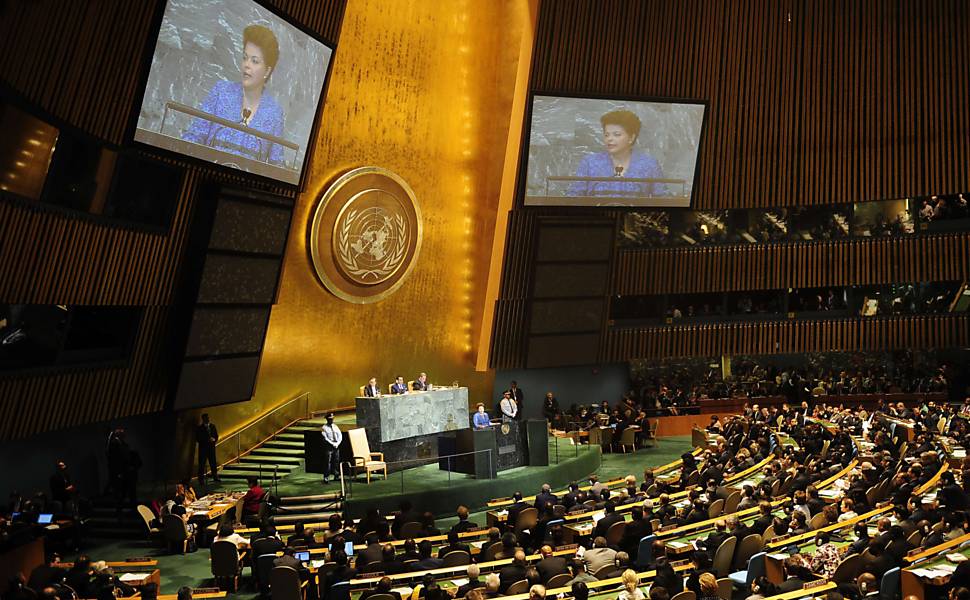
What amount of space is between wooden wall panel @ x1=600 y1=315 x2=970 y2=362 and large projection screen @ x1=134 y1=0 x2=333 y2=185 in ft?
38.7

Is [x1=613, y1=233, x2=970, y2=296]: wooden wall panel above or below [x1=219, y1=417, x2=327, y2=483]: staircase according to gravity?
above

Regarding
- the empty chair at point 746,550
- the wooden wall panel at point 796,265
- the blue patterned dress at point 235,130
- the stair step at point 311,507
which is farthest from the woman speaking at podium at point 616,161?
the empty chair at point 746,550

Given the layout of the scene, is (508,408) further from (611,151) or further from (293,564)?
(293,564)

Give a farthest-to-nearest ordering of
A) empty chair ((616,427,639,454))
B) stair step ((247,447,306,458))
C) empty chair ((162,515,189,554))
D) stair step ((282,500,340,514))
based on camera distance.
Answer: empty chair ((616,427,639,454)), stair step ((247,447,306,458)), stair step ((282,500,340,514)), empty chair ((162,515,189,554))

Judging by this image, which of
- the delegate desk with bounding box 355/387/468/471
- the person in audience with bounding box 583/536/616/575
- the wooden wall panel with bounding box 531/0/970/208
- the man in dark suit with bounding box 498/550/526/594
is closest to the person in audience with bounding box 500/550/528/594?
the man in dark suit with bounding box 498/550/526/594

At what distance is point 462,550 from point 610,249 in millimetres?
14038

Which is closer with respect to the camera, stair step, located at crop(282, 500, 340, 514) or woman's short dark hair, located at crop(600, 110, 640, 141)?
stair step, located at crop(282, 500, 340, 514)

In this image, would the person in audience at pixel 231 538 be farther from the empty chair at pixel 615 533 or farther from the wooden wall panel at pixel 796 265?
the wooden wall panel at pixel 796 265

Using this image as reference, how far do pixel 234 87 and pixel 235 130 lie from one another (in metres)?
0.73

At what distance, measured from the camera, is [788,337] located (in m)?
26.5

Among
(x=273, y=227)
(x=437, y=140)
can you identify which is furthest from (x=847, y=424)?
(x=273, y=227)

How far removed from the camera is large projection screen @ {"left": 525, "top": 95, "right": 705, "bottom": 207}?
21922 mm

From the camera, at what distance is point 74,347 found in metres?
15.0

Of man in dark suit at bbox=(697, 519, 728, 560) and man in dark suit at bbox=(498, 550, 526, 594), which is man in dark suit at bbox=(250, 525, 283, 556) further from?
man in dark suit at bbox=(697, 519, 728, 560)
